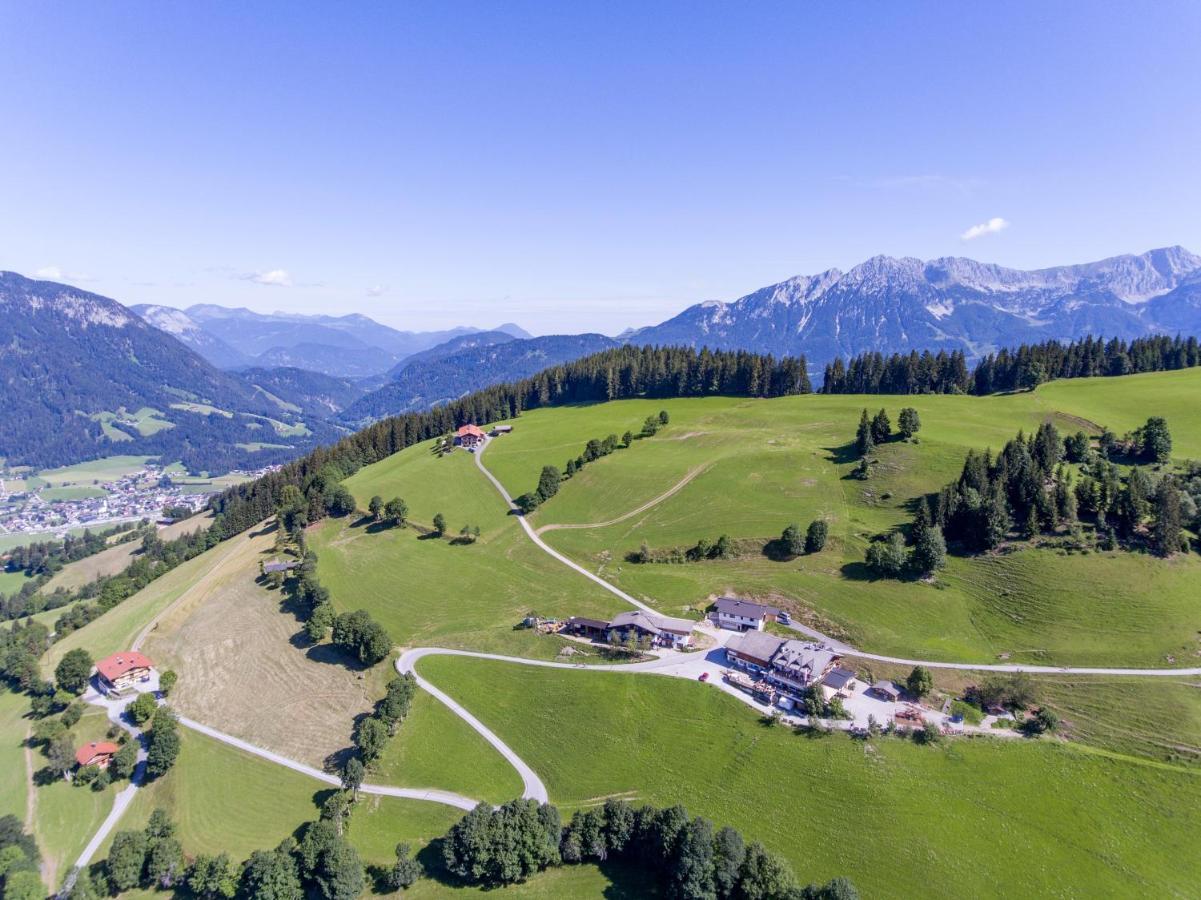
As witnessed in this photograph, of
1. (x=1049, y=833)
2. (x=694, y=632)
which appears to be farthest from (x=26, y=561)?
(x=1049, y=833)

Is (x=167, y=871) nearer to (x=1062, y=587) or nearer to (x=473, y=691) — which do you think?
(x=473, y=691)

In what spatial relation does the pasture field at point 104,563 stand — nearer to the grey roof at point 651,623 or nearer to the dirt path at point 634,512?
the dirt path at point 634,512

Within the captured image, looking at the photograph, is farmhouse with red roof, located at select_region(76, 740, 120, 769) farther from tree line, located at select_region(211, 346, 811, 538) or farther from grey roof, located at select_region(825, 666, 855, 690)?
grey roof, located at select_region(825, 666, 855, 690)

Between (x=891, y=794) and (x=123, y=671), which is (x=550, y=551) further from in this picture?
(x=123, y=671)

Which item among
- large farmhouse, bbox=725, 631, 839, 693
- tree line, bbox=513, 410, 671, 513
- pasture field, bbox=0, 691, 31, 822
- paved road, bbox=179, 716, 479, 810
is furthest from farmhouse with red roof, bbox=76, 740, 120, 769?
large farmhouse, bbox=725, 631, 839, 693

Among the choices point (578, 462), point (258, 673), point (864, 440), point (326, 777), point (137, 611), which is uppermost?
point (864, 440)

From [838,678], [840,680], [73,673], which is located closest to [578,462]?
[838,678]
